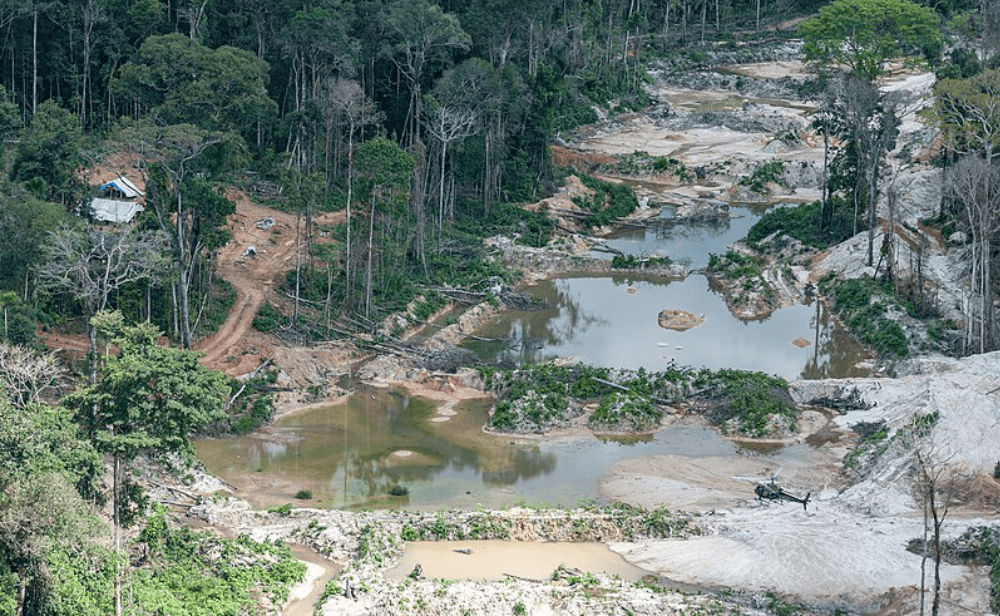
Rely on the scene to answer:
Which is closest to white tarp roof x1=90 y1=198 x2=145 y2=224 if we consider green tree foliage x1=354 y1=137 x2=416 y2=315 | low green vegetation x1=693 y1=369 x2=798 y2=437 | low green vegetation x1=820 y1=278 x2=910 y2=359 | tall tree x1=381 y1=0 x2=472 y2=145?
green tree foliage x1=354 y1=137 x2=416 y2=315

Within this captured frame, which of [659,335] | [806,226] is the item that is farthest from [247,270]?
[806,226]

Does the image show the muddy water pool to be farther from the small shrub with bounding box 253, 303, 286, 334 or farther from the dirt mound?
the small shrub with bounding box 253, 303, 286, 334

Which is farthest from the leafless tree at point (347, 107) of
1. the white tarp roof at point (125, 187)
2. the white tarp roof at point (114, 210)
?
the white tarp roof at point (125, 187)

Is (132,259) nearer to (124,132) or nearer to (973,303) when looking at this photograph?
(124,132)

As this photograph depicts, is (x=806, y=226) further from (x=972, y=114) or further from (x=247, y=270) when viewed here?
(x=247, y=270)

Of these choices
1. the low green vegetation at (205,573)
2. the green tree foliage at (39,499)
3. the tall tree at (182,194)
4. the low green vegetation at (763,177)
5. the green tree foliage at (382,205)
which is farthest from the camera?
the low green vegetation at (763,177)

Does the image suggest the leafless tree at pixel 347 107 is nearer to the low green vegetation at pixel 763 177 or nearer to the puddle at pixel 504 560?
the puddle at pixel 504 560
